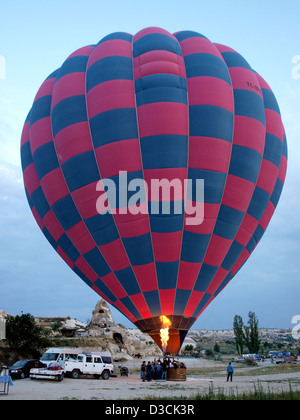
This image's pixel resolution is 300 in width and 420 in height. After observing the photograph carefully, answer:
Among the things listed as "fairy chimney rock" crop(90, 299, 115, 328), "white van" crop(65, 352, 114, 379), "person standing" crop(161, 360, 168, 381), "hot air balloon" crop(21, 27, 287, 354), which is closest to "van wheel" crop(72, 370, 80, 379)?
"white van" crop(65, 352, 114, 379)

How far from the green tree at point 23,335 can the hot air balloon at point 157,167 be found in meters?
14.2

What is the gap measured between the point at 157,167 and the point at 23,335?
754 inches

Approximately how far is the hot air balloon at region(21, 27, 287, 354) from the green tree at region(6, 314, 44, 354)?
46.5 feet

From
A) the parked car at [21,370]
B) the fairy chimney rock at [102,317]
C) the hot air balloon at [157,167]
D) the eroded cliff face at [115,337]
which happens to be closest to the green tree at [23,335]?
the eroded cliff face at [115,337]

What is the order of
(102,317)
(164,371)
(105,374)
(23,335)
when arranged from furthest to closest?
(102,317) → (23,335) → (105,374) → (164,371)

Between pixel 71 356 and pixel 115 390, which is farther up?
pixel 71 356

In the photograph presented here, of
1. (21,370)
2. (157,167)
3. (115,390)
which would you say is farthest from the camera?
(21,370)

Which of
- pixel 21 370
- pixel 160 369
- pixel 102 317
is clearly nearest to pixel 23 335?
pixel 21 370

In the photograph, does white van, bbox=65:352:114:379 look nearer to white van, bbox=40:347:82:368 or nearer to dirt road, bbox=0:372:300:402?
white van, bbox=40:347:82:368

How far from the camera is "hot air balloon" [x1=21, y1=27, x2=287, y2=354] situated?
1342cm

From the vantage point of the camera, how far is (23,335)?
27.3 metres

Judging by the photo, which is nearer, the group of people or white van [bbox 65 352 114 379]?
the group of people

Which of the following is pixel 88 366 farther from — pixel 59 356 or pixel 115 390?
pixel 115 390

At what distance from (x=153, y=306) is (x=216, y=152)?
554 centimetres
